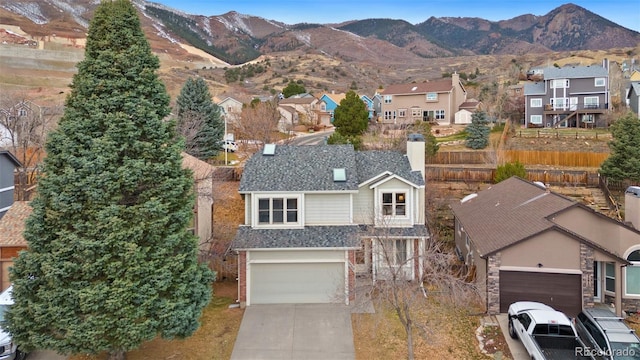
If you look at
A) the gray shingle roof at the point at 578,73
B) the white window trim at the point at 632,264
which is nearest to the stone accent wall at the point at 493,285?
the white window trim at the point at 632,264

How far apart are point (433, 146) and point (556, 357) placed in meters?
27.0

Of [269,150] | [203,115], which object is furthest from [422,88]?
[269,150]

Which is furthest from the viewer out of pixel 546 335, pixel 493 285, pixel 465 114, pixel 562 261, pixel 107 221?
pixel 465 114

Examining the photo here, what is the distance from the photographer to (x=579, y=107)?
49562 mm

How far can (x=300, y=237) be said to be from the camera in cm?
1778

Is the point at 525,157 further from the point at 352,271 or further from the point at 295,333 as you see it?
the point at 295,333

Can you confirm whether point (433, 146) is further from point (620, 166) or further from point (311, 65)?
point (311, 65)

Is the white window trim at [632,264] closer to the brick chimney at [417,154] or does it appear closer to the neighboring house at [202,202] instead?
the brick chimney at [417,154]

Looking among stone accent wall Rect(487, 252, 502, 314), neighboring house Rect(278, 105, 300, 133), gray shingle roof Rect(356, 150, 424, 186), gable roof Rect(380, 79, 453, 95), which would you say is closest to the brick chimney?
gray shingle roof Rect(356, 150, 424, 186)

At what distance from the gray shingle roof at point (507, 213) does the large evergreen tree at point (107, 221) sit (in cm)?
1235

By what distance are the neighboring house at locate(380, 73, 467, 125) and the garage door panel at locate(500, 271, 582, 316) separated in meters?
41.7

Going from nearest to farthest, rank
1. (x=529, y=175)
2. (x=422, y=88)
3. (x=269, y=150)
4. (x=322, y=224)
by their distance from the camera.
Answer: (x=322, y=224) → (x=269, y=150) → (x=529, y=175) → (x=422, y=88)

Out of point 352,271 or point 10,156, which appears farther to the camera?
point 10,156

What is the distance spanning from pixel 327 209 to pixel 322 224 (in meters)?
0.75
